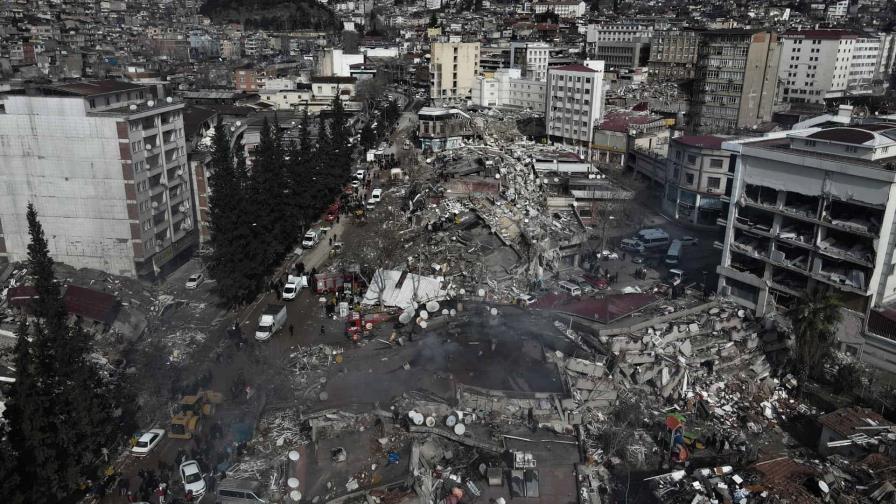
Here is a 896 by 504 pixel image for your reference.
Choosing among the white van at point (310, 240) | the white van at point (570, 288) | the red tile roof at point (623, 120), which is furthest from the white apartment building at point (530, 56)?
the white van at point (570, 288)

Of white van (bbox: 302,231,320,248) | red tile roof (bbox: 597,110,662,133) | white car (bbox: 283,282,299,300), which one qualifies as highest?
red tile roof (bbox: 597,110,662,133)

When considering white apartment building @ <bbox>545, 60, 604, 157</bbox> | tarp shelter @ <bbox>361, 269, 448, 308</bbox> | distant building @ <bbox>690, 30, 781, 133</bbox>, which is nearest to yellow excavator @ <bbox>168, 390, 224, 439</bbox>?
tarp shelter @ <bbox>361, 269, 448, 308</bbox>

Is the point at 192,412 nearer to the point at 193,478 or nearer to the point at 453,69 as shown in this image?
the point at 193,478

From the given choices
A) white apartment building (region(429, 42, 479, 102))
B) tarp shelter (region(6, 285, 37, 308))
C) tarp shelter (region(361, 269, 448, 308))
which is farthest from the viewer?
white apartment building (region(429, 42, 479, 102))

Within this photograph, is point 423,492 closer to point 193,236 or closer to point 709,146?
point 193,236

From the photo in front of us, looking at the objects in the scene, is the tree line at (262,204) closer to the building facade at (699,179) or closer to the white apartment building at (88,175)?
the white apartment building at (88,175)

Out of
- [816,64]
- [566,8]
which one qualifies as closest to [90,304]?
[816,64]

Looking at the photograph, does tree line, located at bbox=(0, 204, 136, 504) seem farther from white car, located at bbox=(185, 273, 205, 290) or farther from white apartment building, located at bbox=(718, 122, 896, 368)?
white apartment building, located at bbox=(718, 122, 896, 368)
